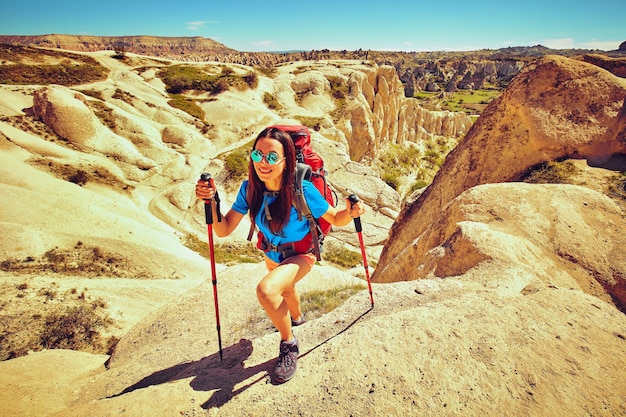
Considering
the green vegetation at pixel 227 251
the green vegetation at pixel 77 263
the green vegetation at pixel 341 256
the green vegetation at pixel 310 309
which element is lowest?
the green vegetation at pixel 341 256

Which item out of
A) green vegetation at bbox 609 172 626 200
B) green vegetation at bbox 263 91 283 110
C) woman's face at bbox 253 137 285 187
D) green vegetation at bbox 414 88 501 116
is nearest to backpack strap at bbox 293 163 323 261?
woman's face at bbox 253 137 285 187

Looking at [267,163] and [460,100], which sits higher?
[267,163]

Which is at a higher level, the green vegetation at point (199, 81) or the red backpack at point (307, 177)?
the green vegetation at point (199, 81)

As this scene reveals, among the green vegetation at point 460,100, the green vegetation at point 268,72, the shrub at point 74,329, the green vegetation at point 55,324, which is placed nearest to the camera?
the green vegetation at point 55,324

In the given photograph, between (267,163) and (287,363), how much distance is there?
2.38 m

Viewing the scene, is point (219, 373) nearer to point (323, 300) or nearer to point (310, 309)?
point (310, 309)

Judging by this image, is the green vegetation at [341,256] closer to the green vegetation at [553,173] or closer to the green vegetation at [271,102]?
the green vegetation at [553,173]

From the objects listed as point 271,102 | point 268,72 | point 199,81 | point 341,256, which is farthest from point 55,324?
point 268,72

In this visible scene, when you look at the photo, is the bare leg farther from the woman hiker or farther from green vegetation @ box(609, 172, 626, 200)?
green vegetation @ box(609, 172, 626, 200)

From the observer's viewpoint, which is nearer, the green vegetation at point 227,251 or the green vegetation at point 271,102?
the green vegetation at point 227,251

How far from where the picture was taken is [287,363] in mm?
3607

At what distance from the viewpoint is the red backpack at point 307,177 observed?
3.46m

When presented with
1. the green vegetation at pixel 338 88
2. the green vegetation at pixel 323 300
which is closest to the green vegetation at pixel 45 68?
the green vegetation at pixel 338 88

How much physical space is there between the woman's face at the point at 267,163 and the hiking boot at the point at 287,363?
2059 mm
